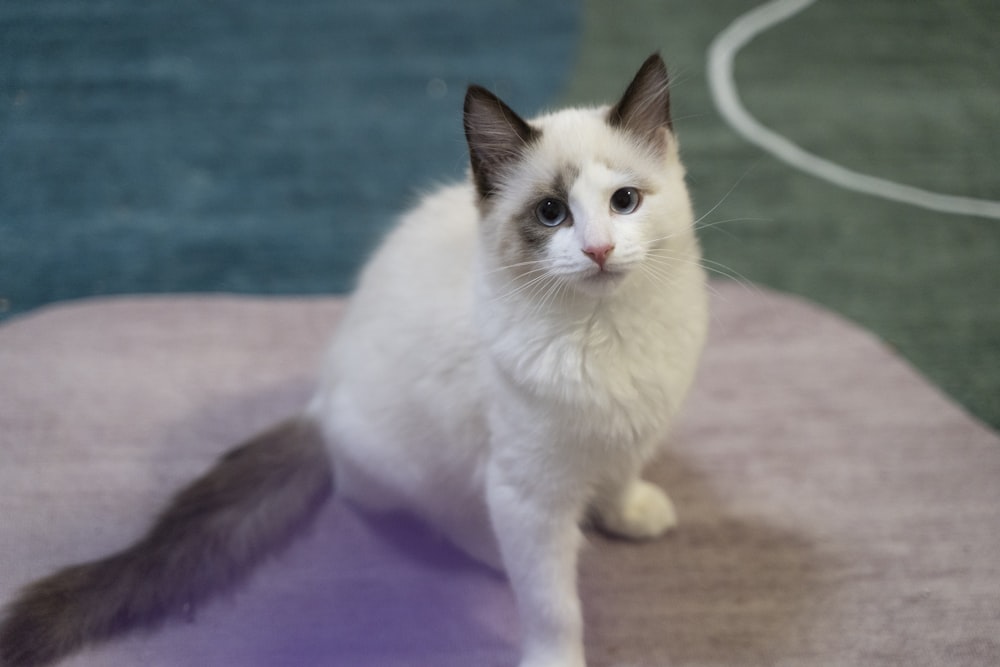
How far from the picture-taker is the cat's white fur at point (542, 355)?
0.98 m

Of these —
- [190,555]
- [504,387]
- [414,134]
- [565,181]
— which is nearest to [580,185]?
[565,181]

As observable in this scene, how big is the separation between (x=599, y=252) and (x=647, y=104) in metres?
0.22

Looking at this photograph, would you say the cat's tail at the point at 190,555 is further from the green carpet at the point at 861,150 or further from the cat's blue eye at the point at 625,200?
the green carpet at the point at 861,150

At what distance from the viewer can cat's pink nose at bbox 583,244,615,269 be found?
2.99ft

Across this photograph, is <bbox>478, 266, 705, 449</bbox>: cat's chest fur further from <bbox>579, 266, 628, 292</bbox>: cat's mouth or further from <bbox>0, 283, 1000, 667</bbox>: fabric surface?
<bbox>0, 283, 1000, 667</bbox>: fabric surface

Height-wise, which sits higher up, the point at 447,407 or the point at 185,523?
the point at 447,407

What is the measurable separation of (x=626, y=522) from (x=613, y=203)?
1.97 ft

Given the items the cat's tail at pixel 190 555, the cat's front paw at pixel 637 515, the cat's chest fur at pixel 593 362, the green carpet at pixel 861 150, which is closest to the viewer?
the cat's chest fur at pixel 593 362

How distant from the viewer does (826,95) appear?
8.31 ft

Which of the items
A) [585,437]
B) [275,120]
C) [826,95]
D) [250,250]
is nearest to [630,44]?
[826,95]

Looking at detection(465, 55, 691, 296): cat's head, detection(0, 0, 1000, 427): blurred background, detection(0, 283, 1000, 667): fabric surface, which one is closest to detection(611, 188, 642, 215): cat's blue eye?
detection(465, 55, 691, 296): cat's head

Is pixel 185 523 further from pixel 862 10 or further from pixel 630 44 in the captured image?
pixel 862 10

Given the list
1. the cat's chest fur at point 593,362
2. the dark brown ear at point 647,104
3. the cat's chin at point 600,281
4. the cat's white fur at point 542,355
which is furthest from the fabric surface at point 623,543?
the dark brown ear at point 647,104

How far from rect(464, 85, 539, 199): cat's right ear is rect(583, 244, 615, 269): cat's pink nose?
0.59ft
